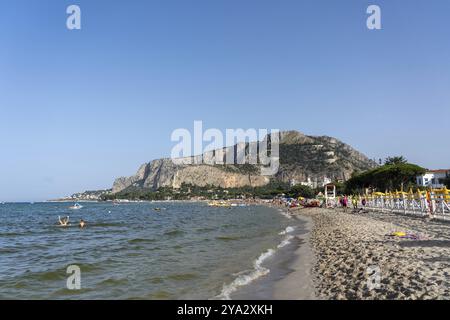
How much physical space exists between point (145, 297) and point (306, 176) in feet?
630

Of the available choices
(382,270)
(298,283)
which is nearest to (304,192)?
(298,283)

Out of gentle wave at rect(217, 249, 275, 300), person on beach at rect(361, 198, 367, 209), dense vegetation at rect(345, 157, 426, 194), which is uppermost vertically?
dense vegetation at rect(345, 157, 426, 194)

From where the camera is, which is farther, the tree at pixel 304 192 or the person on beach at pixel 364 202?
the tree at pixel 304 192

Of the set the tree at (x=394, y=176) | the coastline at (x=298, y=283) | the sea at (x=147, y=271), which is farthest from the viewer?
the tree at (x=394, y=176)

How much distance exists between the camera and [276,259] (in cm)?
1459

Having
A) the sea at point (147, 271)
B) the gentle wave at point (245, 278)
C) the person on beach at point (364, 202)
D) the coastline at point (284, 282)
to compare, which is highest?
the person on beach at point (364, 202)

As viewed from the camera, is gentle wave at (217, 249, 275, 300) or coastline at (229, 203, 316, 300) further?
gentle wave at (217, 249, 275, 300)

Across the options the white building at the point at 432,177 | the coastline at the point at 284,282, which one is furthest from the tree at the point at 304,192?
the coastline at the point at 284,282

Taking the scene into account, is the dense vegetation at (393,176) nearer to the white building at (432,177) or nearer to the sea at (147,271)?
the white building at (432,177)

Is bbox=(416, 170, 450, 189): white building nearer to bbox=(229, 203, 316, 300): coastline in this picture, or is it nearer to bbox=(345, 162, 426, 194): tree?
bbox=(345, 162, 426, 194): tree

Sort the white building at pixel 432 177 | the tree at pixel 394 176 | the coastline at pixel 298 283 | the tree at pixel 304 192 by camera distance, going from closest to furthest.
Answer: the coastline at pixel 298 283 → the tree at pixel 394 176 → the white building at pixel 432 177 → the tree at pixel 304 192

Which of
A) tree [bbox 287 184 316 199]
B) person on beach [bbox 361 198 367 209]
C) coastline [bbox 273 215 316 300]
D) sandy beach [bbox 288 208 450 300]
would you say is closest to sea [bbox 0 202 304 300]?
coastline [bbox 273 215 316 300]

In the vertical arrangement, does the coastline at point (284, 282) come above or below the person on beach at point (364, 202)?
below
